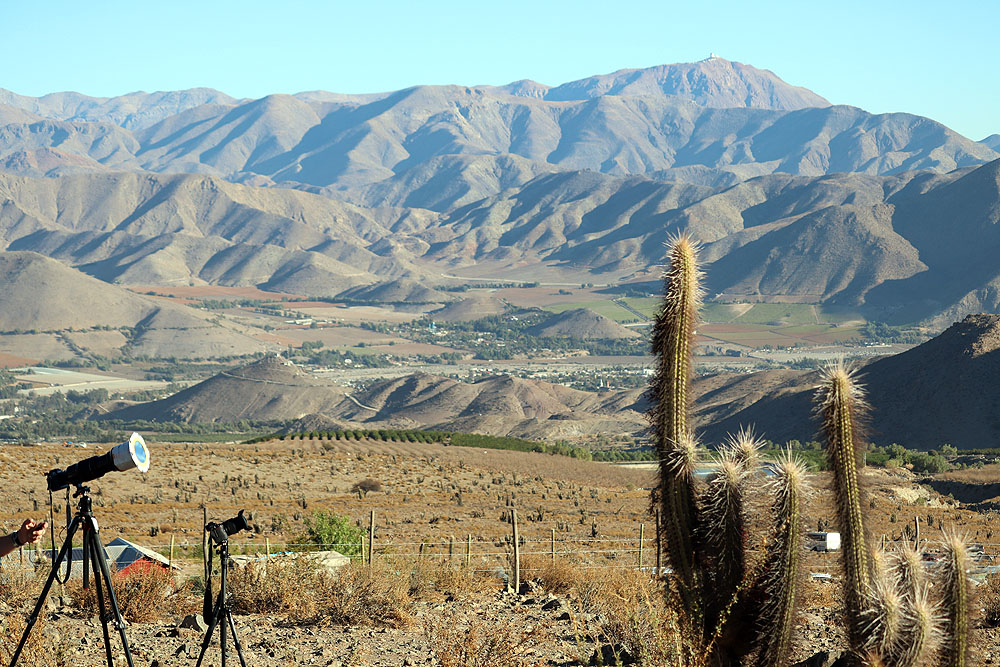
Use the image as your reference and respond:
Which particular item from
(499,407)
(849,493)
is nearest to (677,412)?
(849,493)

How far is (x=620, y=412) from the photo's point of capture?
8231 centimetres

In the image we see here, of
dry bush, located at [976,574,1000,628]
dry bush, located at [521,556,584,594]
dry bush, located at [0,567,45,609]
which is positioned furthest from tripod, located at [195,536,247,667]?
dry bush, located at [976,574,1000,628]

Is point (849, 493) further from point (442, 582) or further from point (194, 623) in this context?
point (442, 582)

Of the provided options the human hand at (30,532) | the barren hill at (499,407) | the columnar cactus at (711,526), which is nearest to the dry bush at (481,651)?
the columnar cactus at (711,526)

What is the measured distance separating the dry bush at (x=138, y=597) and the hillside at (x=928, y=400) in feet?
155

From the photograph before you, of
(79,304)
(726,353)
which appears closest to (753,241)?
(726,353)

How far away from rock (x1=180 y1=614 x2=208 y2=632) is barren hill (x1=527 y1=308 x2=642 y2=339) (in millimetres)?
128555

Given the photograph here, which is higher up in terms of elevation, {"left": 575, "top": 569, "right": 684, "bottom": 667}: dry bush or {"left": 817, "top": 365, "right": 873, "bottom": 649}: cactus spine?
{"left": 817, "top": 365, "right": 873, "bottom": 649}: cactus spine

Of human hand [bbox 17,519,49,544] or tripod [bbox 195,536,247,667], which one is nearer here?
human hand [bbox 17,519,49,544]

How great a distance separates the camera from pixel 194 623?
10.9m

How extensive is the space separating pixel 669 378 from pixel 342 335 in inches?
5454

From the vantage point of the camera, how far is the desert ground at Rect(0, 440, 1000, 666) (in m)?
10.5

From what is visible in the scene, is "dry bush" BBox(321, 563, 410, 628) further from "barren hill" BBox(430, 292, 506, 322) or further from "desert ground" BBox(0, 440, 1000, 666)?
"barren hill" BBox(430, 292, 506, 322)

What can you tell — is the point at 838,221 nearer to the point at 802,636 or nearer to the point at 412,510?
the point at 412,510
